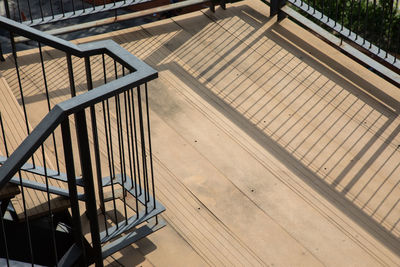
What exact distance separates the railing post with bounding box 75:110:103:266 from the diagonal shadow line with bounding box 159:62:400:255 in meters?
1.39

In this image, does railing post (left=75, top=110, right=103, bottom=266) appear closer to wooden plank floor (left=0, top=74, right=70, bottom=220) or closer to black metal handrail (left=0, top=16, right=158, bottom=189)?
black metal handrail (left=0, top=16, right=158, bottom=189)

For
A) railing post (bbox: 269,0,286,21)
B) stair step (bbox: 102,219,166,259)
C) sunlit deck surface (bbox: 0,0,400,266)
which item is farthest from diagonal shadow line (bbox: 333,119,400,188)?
railing post (bbox: 269,0,286,21)

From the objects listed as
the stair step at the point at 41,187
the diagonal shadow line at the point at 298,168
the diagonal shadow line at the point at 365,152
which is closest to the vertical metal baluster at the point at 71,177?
the stair step at the point at 41,187

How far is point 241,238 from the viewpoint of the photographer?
3.53 metres

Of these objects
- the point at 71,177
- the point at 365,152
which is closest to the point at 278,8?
the point at 365,152

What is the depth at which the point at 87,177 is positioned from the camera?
9.25 feet

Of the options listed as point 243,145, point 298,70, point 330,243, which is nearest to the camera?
point 330,243

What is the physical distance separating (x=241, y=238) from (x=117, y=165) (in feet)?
3.12

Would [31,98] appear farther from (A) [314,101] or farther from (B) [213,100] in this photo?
(A) [314,101]

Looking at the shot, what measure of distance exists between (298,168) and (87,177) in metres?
1.62

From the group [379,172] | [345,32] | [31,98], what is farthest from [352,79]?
[31,98]

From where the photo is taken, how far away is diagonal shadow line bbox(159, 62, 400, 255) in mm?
3611

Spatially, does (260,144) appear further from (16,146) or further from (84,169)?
(84,169)

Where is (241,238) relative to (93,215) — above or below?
below
